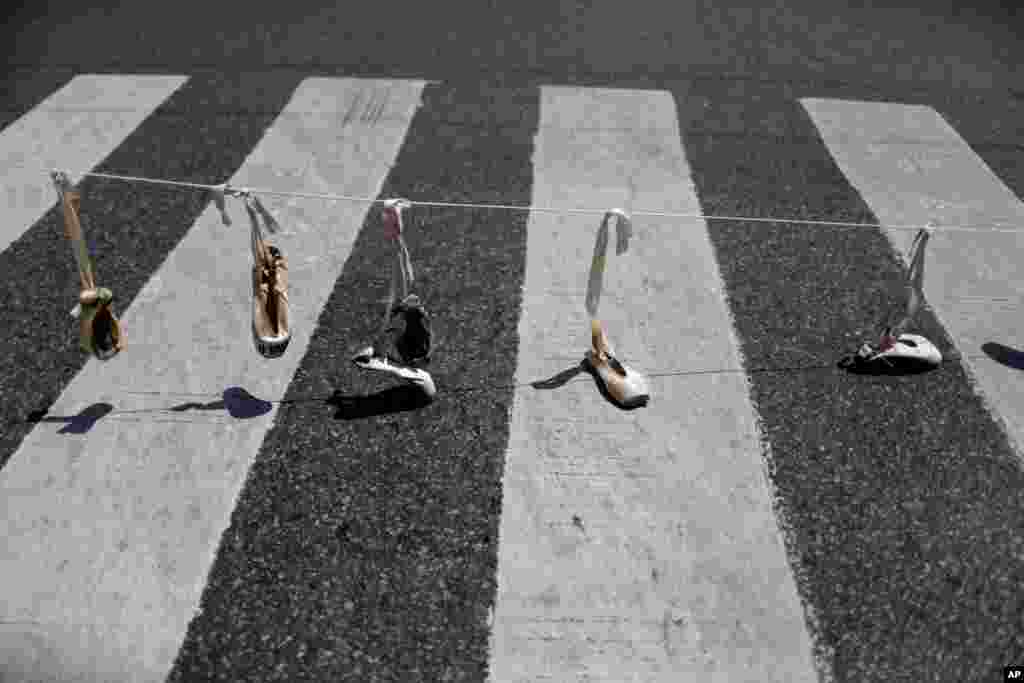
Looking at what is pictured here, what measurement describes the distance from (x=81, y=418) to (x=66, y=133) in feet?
14.4

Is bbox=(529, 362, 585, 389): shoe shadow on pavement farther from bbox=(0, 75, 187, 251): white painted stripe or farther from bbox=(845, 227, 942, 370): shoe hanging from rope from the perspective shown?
bbox=(0, 75, 187, 251): white painted stripe

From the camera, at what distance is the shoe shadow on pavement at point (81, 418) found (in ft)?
15.1

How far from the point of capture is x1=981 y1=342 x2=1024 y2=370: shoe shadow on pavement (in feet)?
16.8

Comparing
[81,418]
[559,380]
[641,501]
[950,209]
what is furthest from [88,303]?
[950,209]

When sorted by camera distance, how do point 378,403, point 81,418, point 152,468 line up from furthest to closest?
point 378,403 → point 81,418 → point 152,468

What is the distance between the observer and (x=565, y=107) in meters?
8.37

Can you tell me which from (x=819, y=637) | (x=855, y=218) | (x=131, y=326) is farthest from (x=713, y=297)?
(x=131, y=326)

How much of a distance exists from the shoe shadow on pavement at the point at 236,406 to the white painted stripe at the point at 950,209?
4.14 m

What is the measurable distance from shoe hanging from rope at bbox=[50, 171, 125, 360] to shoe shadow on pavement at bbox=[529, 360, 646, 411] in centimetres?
254

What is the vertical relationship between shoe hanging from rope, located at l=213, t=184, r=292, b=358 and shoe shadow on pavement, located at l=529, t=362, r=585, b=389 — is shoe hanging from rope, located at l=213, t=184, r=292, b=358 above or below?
above

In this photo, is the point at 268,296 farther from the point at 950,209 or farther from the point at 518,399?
the point at 950,209

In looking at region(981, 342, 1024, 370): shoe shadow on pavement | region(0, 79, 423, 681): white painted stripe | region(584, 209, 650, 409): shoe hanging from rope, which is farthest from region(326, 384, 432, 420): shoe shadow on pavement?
region(981, 342, 1024, 370): shoe shadow on pavement

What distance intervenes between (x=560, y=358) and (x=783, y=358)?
4.83 ft

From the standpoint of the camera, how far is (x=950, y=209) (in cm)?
674
